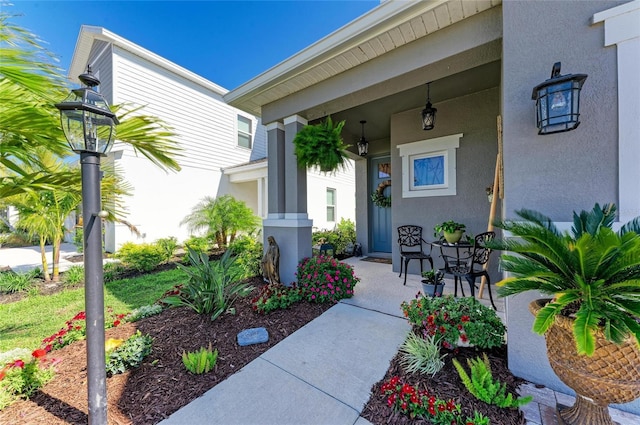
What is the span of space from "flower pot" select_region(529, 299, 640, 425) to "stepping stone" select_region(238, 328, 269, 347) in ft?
7.68

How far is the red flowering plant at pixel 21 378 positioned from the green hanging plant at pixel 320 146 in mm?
3432

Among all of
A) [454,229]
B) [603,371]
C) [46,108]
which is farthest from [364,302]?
[46,108]

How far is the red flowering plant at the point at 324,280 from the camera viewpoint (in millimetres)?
3551

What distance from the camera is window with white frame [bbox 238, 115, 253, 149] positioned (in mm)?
11098

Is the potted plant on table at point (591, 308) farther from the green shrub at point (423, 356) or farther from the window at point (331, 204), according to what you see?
the window at point (331, 204)

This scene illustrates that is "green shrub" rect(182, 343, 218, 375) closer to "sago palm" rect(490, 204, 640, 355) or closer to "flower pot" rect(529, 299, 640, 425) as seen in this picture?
"sago palm" rect(490, 204, 640, 355)

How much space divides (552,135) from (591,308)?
1376 mm

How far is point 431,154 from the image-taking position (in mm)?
4617

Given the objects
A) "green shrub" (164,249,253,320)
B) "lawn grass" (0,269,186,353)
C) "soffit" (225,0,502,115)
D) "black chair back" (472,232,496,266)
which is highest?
"soffit" (225,0,502,115)

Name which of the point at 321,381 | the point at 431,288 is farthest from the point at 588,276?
the point at 431,288

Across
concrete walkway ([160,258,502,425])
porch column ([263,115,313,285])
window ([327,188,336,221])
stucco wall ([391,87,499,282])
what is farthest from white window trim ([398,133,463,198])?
window ([327,188,336,221])

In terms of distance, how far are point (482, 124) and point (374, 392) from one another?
416cm

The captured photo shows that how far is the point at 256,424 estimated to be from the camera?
1677 mm

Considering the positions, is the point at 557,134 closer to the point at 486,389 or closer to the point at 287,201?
the point at 486,389
